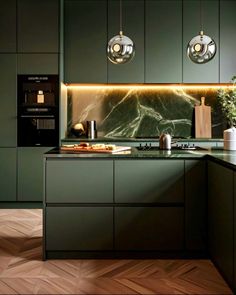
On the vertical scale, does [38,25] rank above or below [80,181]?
above

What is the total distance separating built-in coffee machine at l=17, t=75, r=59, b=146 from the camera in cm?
507

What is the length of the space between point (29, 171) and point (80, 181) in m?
2.14

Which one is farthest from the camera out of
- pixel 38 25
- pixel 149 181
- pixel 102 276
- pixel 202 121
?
pixel 202 121

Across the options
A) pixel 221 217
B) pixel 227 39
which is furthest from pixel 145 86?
pixel 221 217

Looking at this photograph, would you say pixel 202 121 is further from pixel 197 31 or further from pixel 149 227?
pixel 149 227

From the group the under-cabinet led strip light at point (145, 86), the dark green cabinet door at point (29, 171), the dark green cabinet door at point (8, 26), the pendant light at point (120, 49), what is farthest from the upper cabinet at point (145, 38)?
the pendant light at point (120, 49)

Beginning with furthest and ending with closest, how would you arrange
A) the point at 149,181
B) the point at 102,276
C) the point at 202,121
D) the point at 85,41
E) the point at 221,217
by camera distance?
the point at 202,121 < the point at 85,41 < the point at 149,181 < the point at 102,276 < the point at 221,217

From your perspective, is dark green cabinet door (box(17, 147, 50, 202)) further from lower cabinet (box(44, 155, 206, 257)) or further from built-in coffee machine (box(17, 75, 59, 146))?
lower cabinet (box(44, 155, 206, 257))

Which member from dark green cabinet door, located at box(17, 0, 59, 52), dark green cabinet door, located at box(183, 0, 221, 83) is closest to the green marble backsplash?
dark green cabinet door, located at box(183, 0, 221, 83)

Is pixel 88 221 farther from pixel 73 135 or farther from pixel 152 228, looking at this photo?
pixel 73 135

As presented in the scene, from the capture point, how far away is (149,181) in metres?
3.08

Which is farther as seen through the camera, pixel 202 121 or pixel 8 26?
pixel 202 121

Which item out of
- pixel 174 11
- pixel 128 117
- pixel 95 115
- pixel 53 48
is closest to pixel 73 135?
pixel 95 115

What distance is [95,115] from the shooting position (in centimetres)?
576
